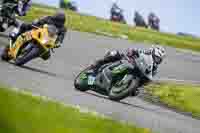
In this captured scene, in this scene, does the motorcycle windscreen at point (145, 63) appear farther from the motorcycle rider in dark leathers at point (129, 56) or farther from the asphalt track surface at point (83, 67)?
the asphalt track surface at point (83, 67)

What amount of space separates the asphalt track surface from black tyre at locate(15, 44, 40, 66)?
0.12 m

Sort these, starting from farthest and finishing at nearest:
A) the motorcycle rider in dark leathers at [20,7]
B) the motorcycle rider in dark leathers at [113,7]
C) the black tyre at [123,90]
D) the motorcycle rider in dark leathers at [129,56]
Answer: the motorcycle rider in dark leathers at [113,7], the motorcycle rider in dark leathers at [20,7], the motorcycle rider in dark leathers at [129,56], the black tyre at [123,90]

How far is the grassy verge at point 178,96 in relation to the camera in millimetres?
14172

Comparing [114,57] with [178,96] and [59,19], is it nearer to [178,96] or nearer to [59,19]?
[59,19]

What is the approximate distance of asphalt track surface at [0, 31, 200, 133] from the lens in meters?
12.0

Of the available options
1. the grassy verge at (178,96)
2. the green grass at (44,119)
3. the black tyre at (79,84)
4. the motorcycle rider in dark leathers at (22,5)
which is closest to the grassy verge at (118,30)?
the motorcycle rider in dark leathers at (22,5)

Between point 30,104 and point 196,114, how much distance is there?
18.4ft

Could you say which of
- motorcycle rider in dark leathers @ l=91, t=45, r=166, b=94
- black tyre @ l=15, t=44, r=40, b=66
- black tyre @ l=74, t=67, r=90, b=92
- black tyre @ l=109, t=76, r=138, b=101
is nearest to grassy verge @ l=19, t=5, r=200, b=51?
black tyre @ l=15, t=44, r=40, b=66

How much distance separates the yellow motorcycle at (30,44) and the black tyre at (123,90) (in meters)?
1.71

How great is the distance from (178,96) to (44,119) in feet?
22.9

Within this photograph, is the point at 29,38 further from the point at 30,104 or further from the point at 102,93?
the point at 30,104

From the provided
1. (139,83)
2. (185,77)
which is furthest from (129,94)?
(185,77)

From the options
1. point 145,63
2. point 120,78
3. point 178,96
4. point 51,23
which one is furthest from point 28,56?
point 178,96

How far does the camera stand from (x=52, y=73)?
14.0 meters
